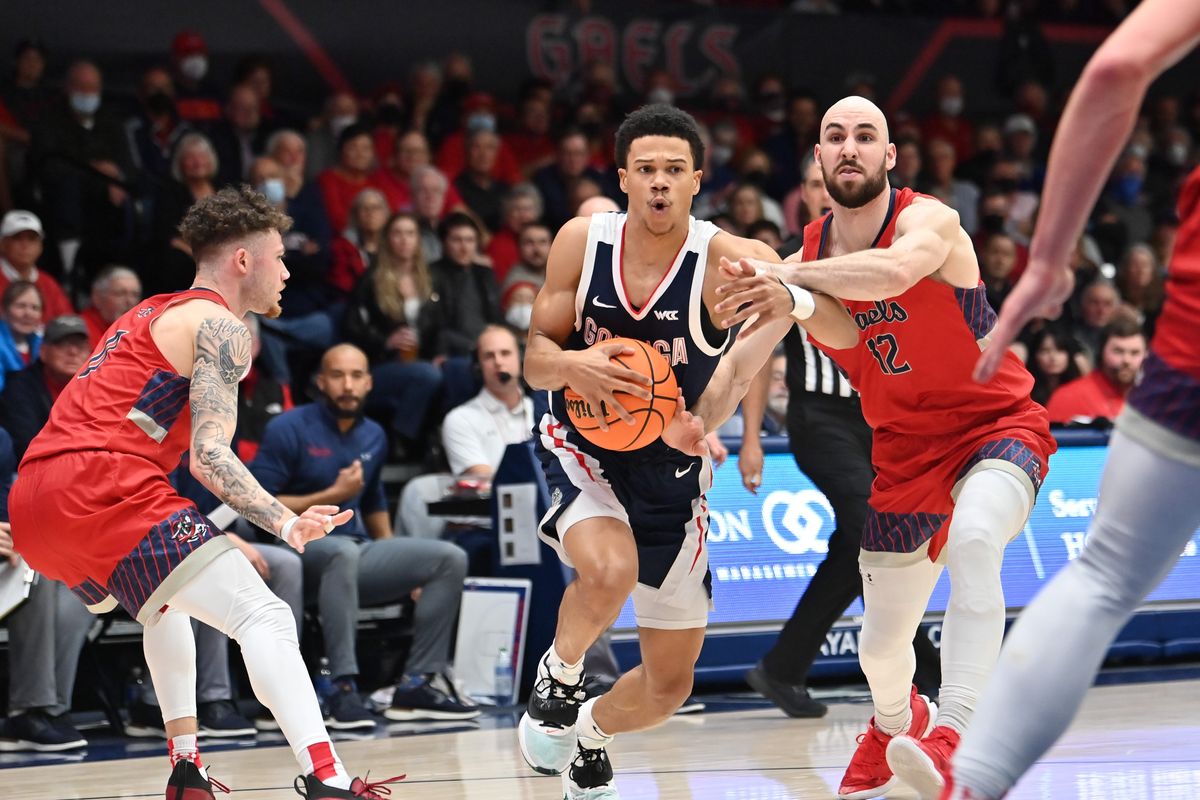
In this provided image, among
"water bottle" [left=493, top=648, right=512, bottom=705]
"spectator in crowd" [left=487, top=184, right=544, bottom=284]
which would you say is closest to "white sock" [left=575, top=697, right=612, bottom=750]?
"water bottle" [left=493, top=648, right=512, bottom=705]

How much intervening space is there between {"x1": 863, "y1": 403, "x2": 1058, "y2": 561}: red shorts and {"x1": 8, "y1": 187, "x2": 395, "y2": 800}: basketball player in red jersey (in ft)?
5.73

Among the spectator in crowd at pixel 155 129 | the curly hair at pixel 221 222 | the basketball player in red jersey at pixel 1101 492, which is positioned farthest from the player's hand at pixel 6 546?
the basketball player in red jersey at pixel 1101 492

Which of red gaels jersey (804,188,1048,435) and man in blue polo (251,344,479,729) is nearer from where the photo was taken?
red gaels jersey (804,188,1048,435)

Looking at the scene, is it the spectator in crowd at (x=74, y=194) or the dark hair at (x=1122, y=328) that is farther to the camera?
the spectator in crowd at (x=74, y=194)

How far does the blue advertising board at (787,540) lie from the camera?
25.1 ft

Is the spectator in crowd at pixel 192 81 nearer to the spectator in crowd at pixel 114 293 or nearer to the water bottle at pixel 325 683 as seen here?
the spectator in crowd at pixel 114 293

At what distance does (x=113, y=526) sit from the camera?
4477 mm

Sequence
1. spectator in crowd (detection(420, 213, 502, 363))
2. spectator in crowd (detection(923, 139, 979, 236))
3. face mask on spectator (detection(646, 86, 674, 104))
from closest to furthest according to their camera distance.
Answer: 1. spectator in crowd (detection(420, 213, 502, 363))
2. spectator in crowd (detection(923, 139, 979, 236))
3. face mask on spectator (detection(646, 86, 674, 104))

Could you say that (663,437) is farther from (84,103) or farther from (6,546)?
(84,103)

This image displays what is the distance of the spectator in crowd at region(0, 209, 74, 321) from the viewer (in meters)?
8.84

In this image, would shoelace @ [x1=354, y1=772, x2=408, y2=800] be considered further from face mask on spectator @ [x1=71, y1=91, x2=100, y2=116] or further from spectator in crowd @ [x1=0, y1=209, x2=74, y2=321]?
face mask on spectator @ [x1=71, y1=91, x2=100, y2=116]

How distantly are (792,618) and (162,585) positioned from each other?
10.9ft

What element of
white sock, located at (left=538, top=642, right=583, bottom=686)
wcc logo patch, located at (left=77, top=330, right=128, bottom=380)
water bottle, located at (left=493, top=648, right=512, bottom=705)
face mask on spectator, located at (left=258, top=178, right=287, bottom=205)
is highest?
face mask on spectator, located at (left=258, top=178, right=287, bottom=205)

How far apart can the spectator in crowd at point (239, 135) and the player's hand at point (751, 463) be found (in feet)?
17.7
